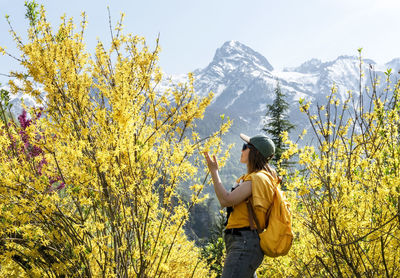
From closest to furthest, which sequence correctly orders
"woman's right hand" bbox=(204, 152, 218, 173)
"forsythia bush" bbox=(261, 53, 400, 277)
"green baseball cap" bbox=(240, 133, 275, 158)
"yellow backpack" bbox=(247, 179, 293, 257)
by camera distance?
"yellow backpack" bbox=(247, 179, 293, 257), "woman's right hand" bbox=(204, 152, 218, 173), "green baseball cap" bbox=(240, 133, 275, 158), "forsythia bush" bbox=(261, 53, 400, 277)

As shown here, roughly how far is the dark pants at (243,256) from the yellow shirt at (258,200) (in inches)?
4.0

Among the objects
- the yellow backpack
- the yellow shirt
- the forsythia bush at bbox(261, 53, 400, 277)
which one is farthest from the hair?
the forsythia bush at bbox(261, 53, 400, 277)

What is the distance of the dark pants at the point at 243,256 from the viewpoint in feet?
7.60

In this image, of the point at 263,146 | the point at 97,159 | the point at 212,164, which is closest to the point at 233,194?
the point at 212,164

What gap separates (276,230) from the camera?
2.33m

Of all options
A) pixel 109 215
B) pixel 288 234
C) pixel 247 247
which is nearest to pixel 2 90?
pixel 109 215

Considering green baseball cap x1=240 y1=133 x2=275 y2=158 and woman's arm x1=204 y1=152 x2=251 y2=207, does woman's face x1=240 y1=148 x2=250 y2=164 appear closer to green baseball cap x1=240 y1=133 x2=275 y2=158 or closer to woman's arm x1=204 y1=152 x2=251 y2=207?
green baseball cap x1=240 y1=133 x2=275 y2=158

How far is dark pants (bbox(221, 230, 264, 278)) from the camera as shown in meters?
2.32

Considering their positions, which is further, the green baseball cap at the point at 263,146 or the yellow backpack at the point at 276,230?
the green baseball cap at the point at 263,146

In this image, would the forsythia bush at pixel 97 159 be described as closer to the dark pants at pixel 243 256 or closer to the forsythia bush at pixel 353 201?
the dark pants at pixel 243 256

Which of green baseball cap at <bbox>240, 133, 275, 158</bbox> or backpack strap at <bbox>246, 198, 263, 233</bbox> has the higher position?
green baseball cap at <bbox>240, 133, 275, 158</bbox>

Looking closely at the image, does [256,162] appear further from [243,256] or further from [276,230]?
[243,256]

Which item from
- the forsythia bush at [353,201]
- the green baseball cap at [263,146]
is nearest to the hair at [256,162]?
the green baseball cap at [263,146]

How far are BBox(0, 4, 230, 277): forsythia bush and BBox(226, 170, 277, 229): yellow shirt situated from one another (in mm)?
492
